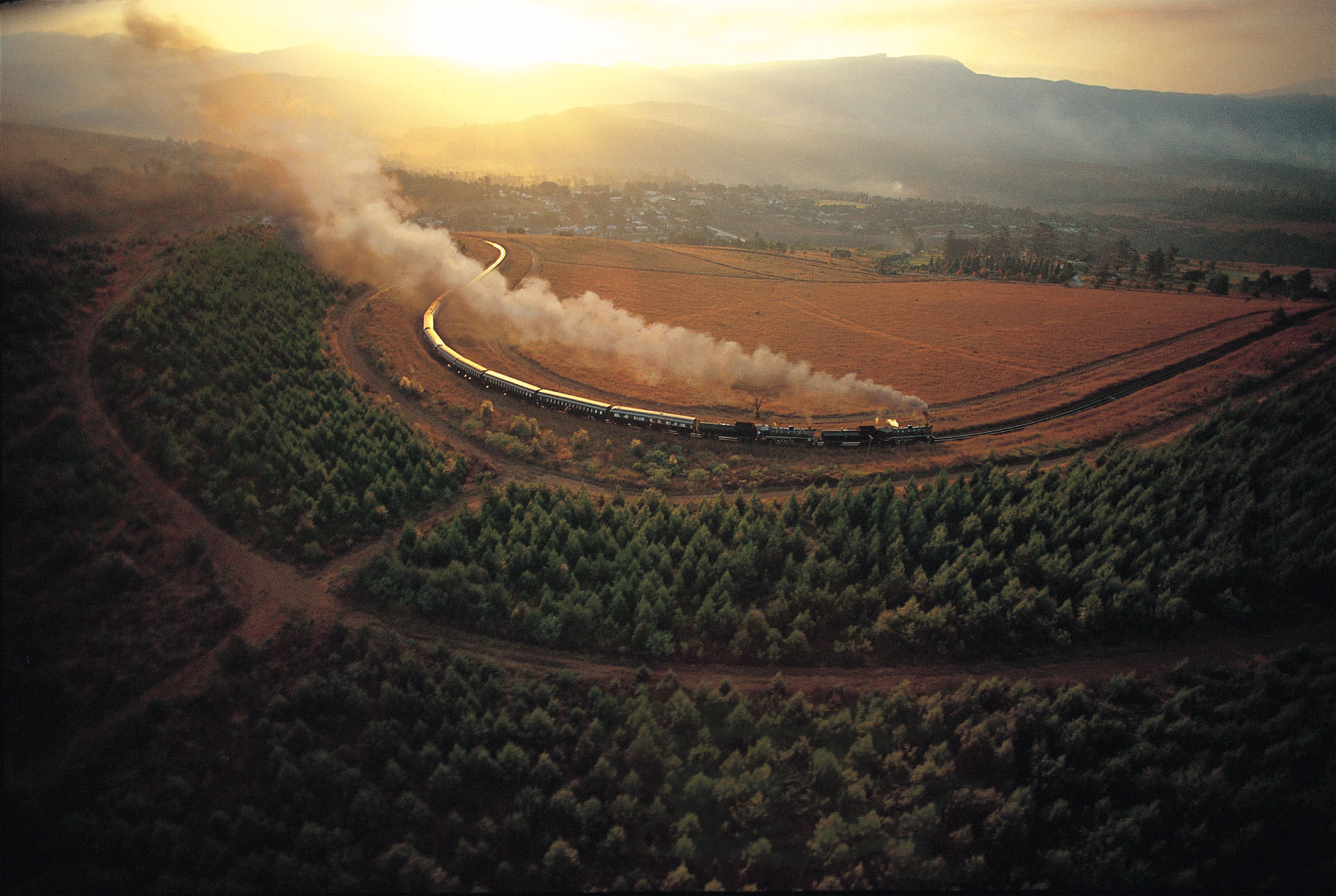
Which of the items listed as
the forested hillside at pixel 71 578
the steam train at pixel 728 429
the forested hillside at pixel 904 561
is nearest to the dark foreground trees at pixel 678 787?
the forested hillside at pixel 71 578

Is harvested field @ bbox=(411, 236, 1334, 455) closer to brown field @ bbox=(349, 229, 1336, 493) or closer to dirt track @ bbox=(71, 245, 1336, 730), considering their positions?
brown field @ bbox=(349, 229, 1336, 493)

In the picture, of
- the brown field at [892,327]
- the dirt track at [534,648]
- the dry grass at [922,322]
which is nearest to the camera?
the dirt track at [534,648]

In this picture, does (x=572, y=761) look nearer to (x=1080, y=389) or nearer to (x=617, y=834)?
(x=617, y=834)

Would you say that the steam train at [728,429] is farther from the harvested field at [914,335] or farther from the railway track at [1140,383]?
the railway track at [1140,383]

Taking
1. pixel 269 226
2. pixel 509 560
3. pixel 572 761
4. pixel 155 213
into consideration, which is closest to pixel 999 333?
pixel 509 560

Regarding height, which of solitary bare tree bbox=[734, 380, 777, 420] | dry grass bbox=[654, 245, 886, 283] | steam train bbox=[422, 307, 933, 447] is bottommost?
steam train bbox=[422, 307, 933, 447]

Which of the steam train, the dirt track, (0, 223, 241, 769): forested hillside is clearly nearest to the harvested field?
the steam train
